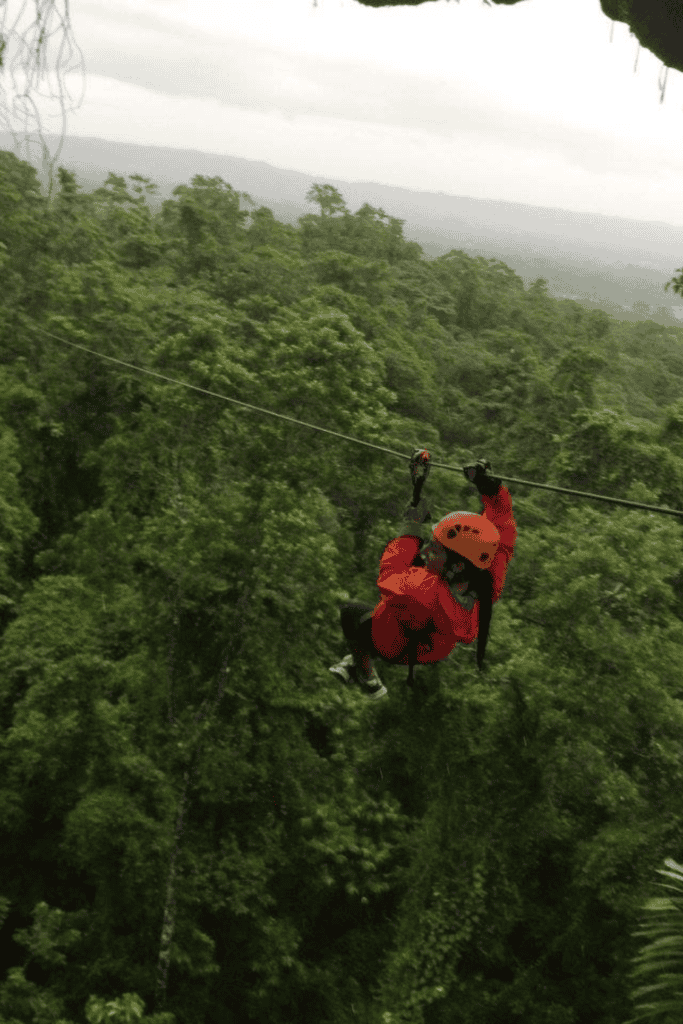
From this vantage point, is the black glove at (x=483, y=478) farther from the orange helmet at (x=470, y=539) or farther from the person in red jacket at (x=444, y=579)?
the orange helmet at (x=470, y=539)

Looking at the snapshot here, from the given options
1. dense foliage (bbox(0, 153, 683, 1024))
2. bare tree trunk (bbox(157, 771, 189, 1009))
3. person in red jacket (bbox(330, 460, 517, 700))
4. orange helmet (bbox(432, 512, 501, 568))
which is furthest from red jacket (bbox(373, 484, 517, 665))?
bare tree trunk (bbox(157, 771, 189, 1009))

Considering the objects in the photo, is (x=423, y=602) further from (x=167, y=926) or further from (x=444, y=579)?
(x=167, y=926)

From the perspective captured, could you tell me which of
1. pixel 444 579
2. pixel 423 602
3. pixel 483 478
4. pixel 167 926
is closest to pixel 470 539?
pixel 444 579

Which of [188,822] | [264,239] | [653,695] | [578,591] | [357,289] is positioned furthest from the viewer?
[264,239]

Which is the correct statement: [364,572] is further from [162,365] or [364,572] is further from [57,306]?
[57,306]

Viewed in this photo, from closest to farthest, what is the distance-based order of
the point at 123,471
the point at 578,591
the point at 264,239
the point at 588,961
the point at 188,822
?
1. the point at 578,591
2. the point at 588,961
3. the point at 188,822
4. the point at 123,471
5. the point at 264,239

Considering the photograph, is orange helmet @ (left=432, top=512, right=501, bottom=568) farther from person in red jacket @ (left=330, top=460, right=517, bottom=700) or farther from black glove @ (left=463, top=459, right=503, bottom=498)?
black glove @ (left=463, top=459, right=503, bottom=498)

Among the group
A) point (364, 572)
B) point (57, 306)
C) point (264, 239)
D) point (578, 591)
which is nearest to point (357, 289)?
point (264, 239)

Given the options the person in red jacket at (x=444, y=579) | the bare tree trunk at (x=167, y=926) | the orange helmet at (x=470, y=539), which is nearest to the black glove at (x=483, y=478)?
the person in red jacket at (x=444, y=579)
